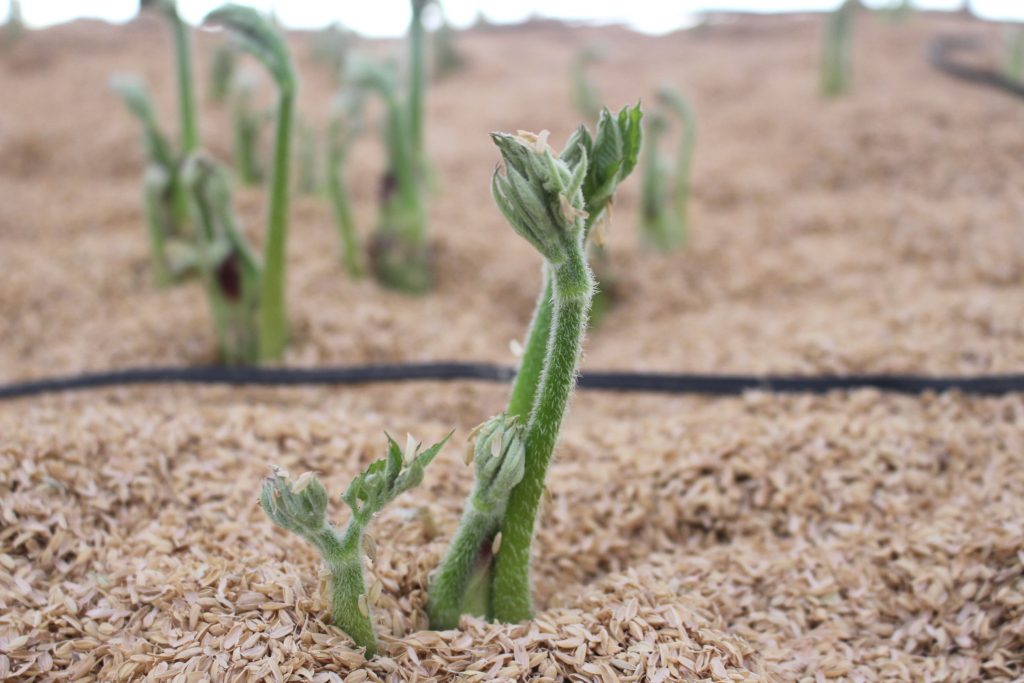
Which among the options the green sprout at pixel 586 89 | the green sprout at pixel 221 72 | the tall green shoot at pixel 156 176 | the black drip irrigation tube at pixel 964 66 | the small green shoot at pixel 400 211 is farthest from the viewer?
the green sprout at pixel 221 72

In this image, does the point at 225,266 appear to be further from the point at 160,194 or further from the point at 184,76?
the point at 184,76

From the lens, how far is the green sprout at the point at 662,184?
130 inches

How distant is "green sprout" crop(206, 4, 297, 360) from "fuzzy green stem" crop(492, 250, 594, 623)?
4.63ft

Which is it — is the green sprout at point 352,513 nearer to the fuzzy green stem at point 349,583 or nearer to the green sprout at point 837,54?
the fuzzy green stem at point 349,583

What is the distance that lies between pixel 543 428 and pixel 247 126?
118 inches

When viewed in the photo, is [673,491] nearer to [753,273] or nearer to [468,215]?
[753,273]

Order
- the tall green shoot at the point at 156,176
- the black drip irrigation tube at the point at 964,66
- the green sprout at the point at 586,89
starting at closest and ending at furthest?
the tall green shoot at the point at 156,176 → the black drip irrigation tube at the point at 964,66 → the green sprout at the point at 586,89

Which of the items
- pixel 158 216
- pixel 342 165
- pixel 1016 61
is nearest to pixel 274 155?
pixel 342 165

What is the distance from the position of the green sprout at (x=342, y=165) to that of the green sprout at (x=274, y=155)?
59cm

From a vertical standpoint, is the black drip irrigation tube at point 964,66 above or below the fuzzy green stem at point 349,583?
above

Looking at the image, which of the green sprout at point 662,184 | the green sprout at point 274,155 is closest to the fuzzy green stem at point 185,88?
the green sprout at point 274,155

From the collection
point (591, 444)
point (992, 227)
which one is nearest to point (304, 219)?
point (591, 444)

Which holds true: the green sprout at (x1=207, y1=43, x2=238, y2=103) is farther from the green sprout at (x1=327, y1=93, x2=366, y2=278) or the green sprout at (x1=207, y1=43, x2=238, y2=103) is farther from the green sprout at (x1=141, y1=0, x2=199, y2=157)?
the green sprout at (x1=327, y1=93, x2=366, y2=278)

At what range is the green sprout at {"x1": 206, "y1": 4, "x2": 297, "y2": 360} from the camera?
211 cm
